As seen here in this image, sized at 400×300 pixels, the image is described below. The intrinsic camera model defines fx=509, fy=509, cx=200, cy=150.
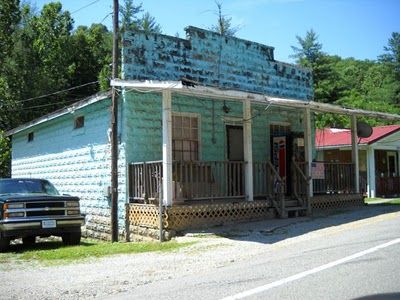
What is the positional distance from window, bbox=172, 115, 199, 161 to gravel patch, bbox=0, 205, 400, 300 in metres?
2.98

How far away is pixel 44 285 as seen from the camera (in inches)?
316

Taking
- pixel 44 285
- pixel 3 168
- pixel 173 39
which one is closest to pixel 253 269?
pixel 44 285

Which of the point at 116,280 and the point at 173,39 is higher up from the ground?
the point at 173,39

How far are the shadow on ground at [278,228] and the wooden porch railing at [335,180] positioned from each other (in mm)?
2021

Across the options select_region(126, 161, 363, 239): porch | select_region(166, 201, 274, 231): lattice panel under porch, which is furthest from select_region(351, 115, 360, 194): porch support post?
select_region(166, 201, 274, 231): lattice panel under porch

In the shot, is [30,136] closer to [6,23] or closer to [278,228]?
[278,228]

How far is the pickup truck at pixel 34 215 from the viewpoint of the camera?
1191 centimetres

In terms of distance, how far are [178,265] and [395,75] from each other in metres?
52.1

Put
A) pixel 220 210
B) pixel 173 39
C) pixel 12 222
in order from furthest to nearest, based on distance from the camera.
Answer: pixel 173 39 → pixel 220 210 → pixel 12 222

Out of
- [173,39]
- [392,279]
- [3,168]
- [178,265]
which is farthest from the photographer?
[3,168]

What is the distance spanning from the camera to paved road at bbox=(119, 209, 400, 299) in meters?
6.44

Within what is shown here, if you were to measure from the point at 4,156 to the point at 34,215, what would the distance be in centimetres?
1589

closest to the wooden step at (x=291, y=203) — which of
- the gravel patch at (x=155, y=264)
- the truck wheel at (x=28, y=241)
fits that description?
the gravel patch at (x=155, y=264)

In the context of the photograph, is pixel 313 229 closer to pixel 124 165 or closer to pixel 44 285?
pixel 124 165
